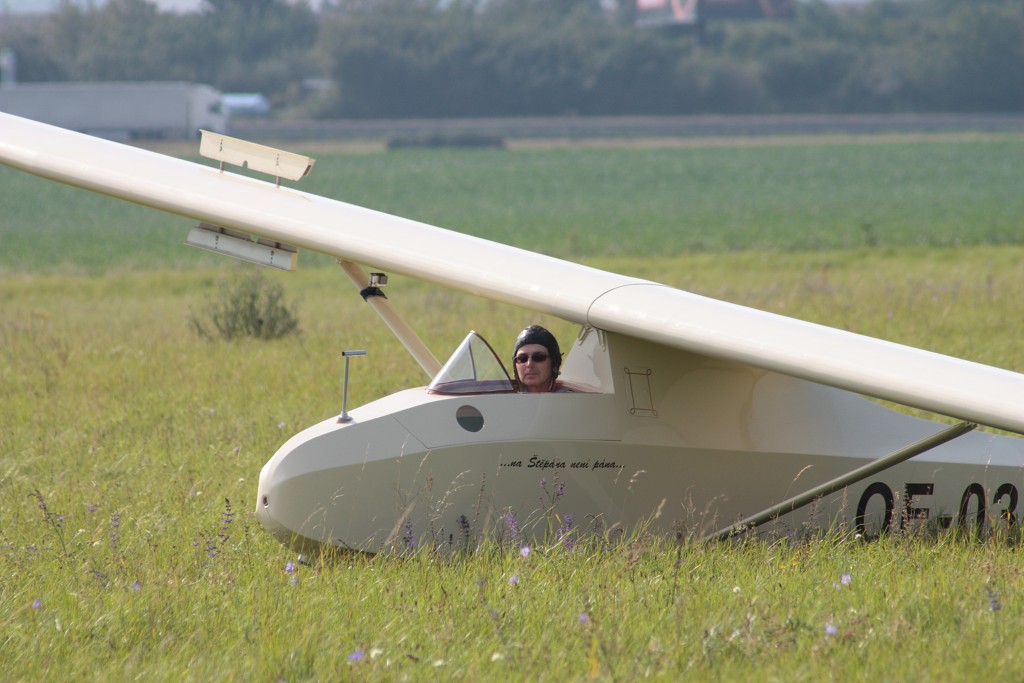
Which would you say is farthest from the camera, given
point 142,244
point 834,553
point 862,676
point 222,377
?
point 142,244

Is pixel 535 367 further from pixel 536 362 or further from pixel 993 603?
pixel 993 603

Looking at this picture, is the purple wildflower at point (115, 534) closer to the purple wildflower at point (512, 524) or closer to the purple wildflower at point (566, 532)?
the purple wildflower at point (512, 524)

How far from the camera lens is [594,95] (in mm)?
123062

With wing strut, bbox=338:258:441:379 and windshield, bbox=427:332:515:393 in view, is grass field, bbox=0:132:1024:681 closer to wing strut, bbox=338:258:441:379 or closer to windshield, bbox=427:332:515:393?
windshield, bbox=427:332:515:393

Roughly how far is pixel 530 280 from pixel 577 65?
122 metres

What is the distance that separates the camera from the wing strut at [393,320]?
6.66 metres

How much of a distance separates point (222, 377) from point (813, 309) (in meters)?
8.11

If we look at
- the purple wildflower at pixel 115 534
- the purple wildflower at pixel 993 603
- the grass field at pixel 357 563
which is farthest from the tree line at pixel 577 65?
the purple wildflower at pixel 993 603

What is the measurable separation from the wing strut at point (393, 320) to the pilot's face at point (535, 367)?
19.5 inches

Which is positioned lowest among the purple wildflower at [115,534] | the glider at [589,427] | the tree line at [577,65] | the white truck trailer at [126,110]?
the purple wildflower at [115,534]

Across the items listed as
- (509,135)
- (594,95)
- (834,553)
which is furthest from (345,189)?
(594,95)

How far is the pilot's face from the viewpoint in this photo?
6523 mm

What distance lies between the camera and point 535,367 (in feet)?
21.4

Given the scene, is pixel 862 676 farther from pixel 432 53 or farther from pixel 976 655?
pixel 432 53
